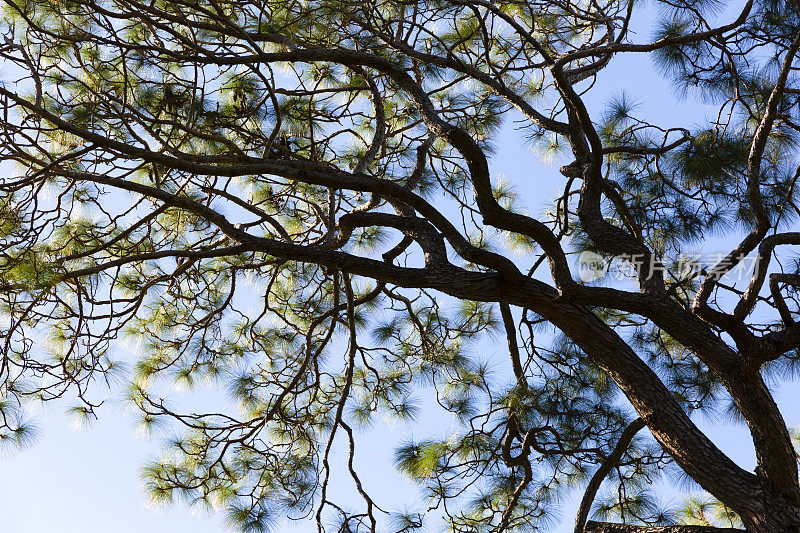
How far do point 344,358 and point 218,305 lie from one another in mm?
581

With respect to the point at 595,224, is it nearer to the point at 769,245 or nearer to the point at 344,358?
the point at 769,245

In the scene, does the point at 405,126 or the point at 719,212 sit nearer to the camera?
the point at 719,212

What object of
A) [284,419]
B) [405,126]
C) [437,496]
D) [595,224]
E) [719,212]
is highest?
[405,126]

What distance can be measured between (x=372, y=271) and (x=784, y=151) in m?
1.59

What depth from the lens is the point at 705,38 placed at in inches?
89.9

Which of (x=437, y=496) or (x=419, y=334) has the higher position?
(x=419, y=334)

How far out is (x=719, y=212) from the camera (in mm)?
2590

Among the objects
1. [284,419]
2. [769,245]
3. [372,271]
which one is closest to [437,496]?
[284,419]

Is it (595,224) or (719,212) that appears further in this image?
(719,212)

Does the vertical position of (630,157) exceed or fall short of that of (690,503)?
it exceeds it

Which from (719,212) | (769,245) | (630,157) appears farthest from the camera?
(630,157)

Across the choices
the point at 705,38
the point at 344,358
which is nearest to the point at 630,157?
the point at 705,38

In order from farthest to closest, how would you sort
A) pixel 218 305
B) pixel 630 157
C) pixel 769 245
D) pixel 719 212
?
pixel 218 305, pixel 630 157, pixel 719 212, pixel 769 245

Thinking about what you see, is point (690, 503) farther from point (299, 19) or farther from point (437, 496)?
point (299, 19)
